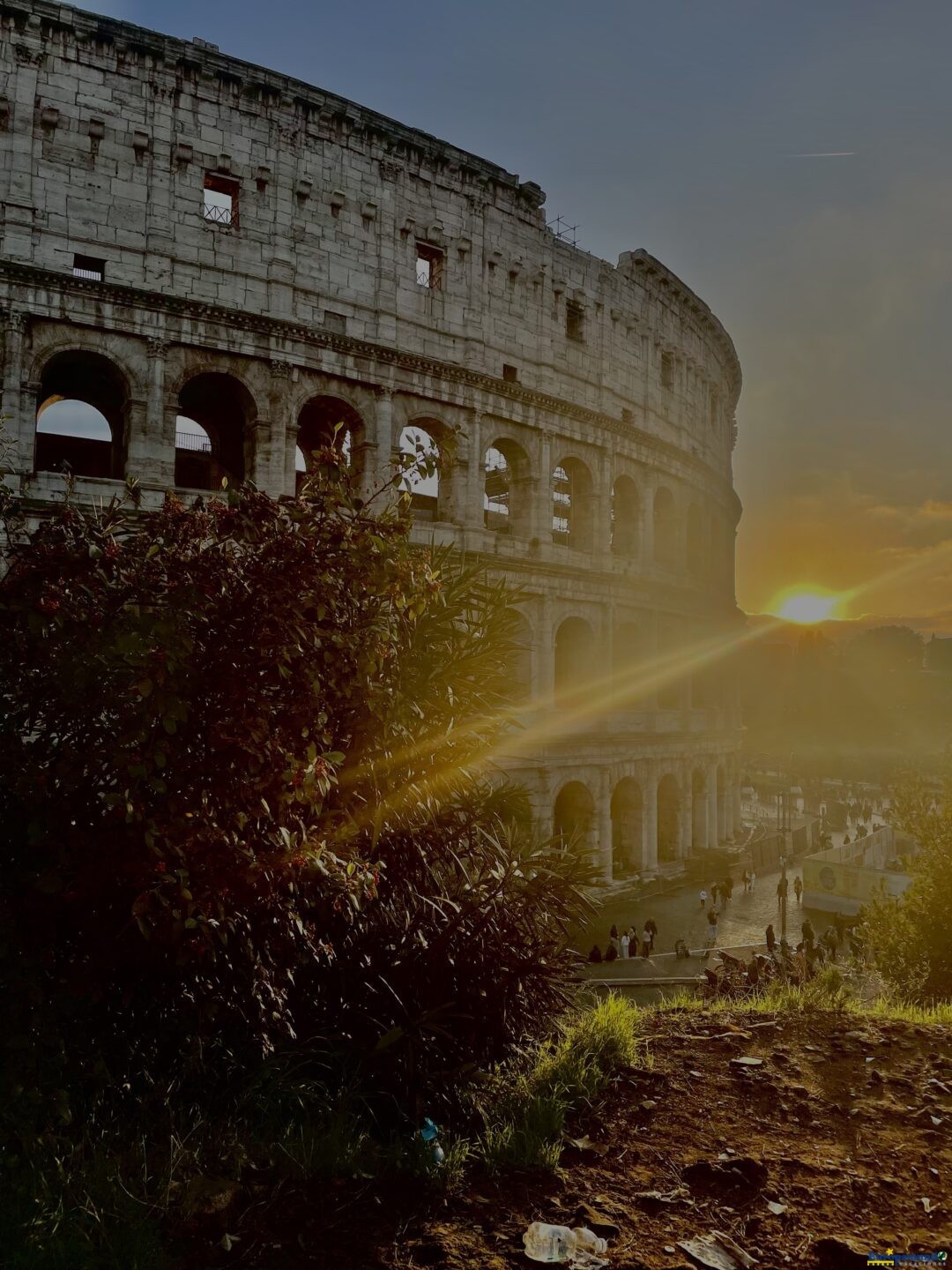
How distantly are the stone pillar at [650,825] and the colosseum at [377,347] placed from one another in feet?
0.28

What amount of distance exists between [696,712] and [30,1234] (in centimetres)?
2565

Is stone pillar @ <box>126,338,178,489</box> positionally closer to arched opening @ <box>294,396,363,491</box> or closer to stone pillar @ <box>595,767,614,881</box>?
arched opening @ <box>294,396,363,491</box>

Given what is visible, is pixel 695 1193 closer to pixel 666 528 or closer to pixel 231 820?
pixel 231 820

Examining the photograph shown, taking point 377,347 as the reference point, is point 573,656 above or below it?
→ below

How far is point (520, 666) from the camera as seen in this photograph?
21.2 meters

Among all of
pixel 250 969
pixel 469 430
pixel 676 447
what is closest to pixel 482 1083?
pixel 250 969

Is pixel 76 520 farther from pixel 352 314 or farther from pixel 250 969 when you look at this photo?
pixel 352 314

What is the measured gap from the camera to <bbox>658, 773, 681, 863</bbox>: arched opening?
86.3 feet

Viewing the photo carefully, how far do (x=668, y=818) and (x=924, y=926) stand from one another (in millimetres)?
13803

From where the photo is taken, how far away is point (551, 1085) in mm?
5023

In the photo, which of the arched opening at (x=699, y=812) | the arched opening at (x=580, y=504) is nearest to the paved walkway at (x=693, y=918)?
the arched opening at (x=699, y=812)

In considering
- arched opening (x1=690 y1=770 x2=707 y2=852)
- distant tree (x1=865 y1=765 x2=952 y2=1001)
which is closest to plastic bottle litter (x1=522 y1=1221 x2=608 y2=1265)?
distant tree (x1=865 y1=765 x2=952 y2=1001)

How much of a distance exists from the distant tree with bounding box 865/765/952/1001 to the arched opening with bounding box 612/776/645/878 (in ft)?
33.2

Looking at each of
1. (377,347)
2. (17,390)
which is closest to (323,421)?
(377,347)
